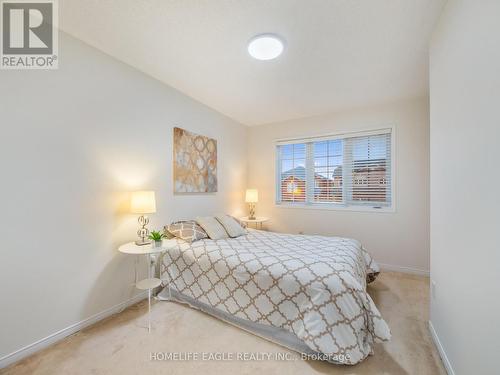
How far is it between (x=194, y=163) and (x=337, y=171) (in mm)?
2433

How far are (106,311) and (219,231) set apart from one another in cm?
141

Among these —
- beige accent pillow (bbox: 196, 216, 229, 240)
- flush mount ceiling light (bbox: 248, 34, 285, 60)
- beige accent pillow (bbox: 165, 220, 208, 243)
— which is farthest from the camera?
beige accent pillow (bbox: 196, 216, 229, 240)

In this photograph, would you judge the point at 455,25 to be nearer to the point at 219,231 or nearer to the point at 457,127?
the point at 457,127

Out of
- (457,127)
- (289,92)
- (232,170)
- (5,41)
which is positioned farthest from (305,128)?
(5,41)

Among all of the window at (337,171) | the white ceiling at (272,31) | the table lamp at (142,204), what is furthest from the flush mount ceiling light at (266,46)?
the window at (337,171)

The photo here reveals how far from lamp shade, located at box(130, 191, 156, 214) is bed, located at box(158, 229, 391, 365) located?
567 millimetres

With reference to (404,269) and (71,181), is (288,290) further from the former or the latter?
(404,269)

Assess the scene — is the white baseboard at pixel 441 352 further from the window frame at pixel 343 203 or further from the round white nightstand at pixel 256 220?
the round white nightstand at pixel 256 220

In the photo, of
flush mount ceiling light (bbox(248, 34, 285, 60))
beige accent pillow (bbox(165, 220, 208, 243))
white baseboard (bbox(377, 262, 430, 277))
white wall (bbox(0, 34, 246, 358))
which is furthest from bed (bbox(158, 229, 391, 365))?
flush mount ceiling light (bbox(248, 34, 285, 60))

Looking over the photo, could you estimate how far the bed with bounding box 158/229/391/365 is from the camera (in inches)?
61.7

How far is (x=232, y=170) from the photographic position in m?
4.14

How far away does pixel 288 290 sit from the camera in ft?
5.84

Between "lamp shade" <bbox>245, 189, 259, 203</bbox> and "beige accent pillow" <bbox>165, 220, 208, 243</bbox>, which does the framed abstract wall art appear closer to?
"beige accent pillow" <bbox>165, 220, 208, 243</bbox>

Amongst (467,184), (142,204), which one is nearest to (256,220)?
(142,204)
